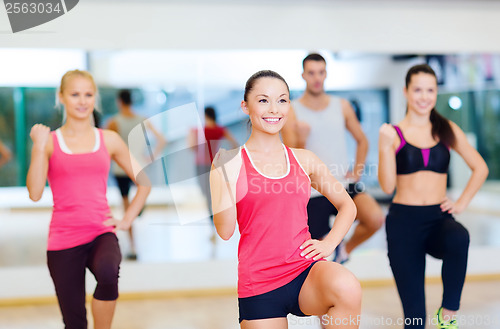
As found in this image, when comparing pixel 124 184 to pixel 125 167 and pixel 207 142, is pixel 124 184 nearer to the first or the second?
pixel 207 142

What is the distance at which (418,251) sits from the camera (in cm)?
288

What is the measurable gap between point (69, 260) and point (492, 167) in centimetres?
526

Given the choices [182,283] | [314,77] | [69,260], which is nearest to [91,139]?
[69,260]

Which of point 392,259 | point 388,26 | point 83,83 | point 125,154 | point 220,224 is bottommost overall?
point 392,259

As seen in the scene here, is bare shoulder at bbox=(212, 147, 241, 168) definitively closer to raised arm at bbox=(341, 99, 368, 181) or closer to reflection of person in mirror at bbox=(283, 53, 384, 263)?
reflection of person in mirror at bbox=(283, 53, 384, 263)

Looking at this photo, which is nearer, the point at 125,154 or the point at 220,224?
the point at 220,224

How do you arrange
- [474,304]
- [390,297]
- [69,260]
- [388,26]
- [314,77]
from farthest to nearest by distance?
[388,26] → [390,297] → [474,304] → [314,77] → [69,260]

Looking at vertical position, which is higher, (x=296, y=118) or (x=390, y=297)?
(x=296, y=118)

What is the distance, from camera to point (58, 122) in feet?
15.7

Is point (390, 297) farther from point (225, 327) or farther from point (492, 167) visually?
point (492, 167)

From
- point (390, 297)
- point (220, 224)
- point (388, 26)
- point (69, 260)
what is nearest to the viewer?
point (220, 224)

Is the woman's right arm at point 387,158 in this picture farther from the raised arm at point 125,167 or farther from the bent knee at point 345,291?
the raised arm at point 125,167

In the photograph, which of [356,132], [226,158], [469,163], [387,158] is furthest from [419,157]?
[226,158]

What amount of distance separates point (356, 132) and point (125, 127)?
2.20 m
